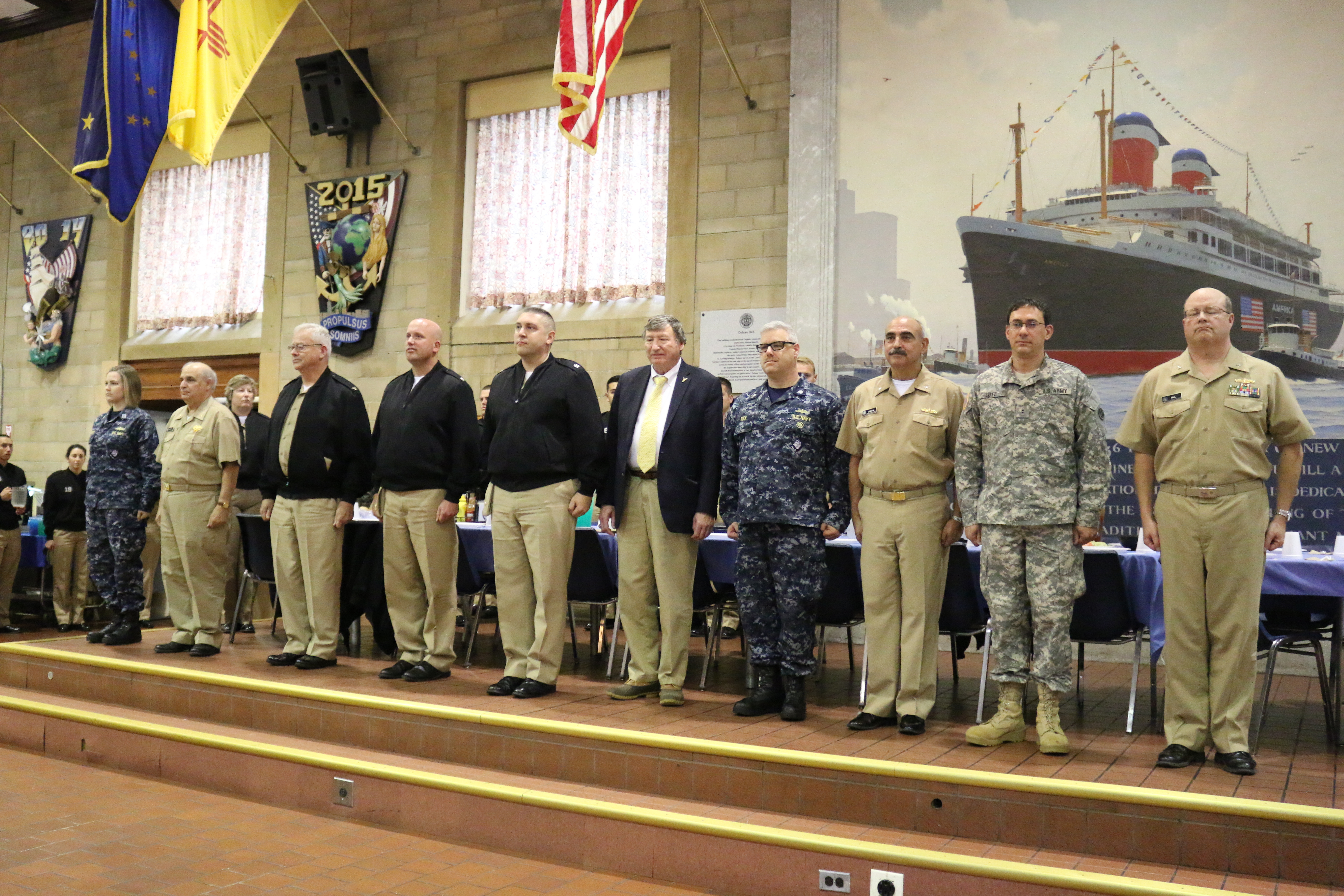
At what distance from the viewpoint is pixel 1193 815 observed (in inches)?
118

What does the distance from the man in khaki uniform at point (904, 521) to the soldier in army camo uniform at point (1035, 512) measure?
7.5 inches

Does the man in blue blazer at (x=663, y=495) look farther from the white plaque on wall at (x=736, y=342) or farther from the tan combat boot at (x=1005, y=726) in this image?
the white plaque on wall at (x=736, y=342)

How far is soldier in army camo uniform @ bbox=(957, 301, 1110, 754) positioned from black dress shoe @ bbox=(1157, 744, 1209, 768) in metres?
0.32

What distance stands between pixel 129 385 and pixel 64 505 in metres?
3.56

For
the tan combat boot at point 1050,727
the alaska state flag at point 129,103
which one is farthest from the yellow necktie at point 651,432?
the alaska state flag at point 129,103

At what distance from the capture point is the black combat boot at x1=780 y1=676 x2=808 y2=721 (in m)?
4.18

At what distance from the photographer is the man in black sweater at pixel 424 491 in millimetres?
4969

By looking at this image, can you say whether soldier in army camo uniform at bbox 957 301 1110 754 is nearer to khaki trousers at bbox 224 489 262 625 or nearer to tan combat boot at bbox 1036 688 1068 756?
tan combat boot at bbox 1036 688 1068 756

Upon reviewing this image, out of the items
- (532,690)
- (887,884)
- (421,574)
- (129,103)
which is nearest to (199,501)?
(421,574)

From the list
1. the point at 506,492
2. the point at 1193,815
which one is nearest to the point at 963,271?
the point at 506,492

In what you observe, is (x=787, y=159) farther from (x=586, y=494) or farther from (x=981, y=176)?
(x=586, y=494)

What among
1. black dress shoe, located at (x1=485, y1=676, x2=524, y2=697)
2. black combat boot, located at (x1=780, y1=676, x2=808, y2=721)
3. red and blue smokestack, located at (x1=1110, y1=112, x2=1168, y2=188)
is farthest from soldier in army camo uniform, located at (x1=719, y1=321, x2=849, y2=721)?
red and blue smokestack, located at (x1=1110, y1=112, x2=1168, y2=188)

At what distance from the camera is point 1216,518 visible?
3.48 meters

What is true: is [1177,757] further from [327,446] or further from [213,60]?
[213,60]
